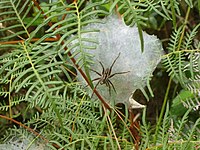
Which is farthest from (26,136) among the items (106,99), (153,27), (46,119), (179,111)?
(153,27)

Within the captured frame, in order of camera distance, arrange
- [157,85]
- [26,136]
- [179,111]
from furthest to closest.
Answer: [157,85], [179,111], [26,136]

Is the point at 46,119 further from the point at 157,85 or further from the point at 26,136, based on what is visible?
the point at 157,85

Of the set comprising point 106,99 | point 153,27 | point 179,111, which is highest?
point 153,27

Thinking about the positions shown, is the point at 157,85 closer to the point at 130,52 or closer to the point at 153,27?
the point at 153,27

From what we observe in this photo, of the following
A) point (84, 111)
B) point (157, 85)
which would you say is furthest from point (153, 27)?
point (84, 111)

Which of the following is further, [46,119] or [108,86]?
[46,119]

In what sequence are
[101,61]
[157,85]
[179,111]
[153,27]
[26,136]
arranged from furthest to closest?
1. [157,85]
2. [153,27]
3. [179,111]
4. [26,136]
5. [101,61]

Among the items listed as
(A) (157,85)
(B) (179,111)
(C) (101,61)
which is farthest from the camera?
(A) (157,85)

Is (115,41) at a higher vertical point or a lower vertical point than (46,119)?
higher

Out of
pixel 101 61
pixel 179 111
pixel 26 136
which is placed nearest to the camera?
pixel 101 61
